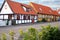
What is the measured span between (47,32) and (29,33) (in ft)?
0.52

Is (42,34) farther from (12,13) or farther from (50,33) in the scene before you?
(12,13)

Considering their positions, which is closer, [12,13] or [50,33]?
[50,33]

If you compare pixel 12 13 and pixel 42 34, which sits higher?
pixel 42 34

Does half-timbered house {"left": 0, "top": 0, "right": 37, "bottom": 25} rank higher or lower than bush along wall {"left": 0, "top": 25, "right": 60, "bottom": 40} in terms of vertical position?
lower

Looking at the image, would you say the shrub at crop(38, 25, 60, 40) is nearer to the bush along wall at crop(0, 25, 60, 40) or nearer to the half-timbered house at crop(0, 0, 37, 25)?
the bush along wall at crop(0, 25, 60, 40)

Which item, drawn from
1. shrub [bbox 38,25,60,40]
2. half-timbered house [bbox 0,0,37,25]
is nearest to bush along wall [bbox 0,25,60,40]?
shrub [bbox 38,25,60,40]

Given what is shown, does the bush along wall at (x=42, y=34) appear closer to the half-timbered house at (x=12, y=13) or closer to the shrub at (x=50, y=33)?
the shrub at (x=50, y=33)

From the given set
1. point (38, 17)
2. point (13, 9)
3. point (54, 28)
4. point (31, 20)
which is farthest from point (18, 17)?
point (54, 28)

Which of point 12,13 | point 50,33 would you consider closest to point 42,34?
point 50,33

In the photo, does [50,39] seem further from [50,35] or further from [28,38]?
[28,38]

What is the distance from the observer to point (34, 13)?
10703 millimetres

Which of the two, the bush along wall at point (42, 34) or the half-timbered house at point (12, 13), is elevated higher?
the bush along wall at point (42, 34)

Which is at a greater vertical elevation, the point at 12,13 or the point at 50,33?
the point at 50,33

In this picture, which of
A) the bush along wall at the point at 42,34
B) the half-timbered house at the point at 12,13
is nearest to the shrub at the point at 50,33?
the bush along wall at the point at 42,34
